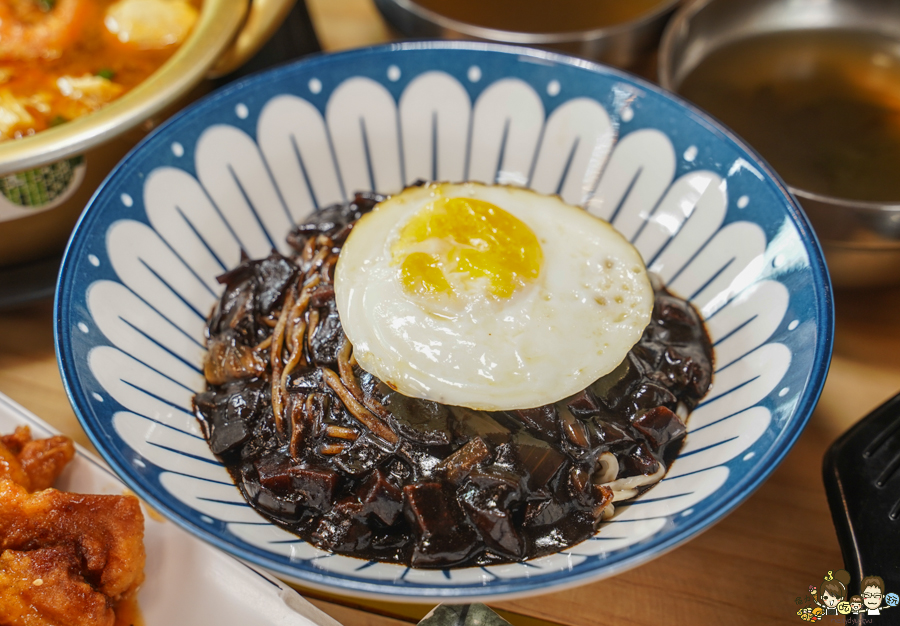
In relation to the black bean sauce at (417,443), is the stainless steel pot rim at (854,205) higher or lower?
higher

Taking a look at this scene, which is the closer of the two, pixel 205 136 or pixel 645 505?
pixel 645 505

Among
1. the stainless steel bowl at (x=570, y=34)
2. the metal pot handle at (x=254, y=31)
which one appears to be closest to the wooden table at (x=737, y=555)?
the metal pot handle at (x=254, y=31)

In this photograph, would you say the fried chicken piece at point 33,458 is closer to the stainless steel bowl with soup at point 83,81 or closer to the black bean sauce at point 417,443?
the black bean sauce at point 417,443

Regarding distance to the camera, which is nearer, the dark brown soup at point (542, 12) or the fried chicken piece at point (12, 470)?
the fried chicken piece at point (12, 470)

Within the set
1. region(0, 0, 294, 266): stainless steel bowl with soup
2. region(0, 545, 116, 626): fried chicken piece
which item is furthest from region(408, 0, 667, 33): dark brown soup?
region(0, 545, 116, 626): fried chicken piece

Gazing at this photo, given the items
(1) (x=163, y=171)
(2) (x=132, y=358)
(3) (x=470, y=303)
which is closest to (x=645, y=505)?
(3) (x=470, y=303)

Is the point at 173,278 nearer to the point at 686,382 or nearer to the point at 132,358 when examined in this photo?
the point at 132,358
